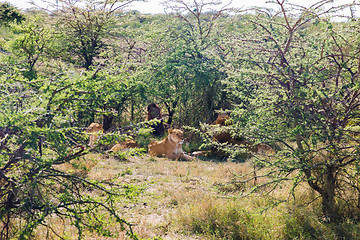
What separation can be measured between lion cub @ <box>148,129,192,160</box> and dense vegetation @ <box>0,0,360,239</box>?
1512 mm

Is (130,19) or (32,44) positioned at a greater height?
(130,19)

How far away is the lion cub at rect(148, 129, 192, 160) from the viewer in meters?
8.98

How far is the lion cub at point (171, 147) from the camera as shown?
8984 mm

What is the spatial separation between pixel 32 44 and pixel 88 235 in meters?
7.63

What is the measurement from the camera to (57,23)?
11891 mm

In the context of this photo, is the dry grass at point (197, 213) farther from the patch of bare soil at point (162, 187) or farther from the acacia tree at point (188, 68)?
the acacia tree at point (188, 68)

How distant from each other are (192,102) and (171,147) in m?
3.25

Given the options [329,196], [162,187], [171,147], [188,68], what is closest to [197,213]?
[162,187]

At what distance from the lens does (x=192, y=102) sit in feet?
38.7

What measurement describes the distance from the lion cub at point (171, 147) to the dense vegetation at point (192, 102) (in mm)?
1512

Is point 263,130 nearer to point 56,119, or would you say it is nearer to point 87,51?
point 56,119

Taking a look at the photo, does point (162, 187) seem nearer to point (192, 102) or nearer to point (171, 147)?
point (171, 147)

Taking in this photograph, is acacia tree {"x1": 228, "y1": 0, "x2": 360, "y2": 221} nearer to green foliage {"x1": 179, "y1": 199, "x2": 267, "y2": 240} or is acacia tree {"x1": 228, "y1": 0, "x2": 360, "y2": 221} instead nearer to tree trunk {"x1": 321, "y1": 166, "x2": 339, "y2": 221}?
tree trunk {"x1": 321, "y1": 166, "x2": 339, "y2": 221}

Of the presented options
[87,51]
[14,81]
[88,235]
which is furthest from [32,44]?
[88,235]
